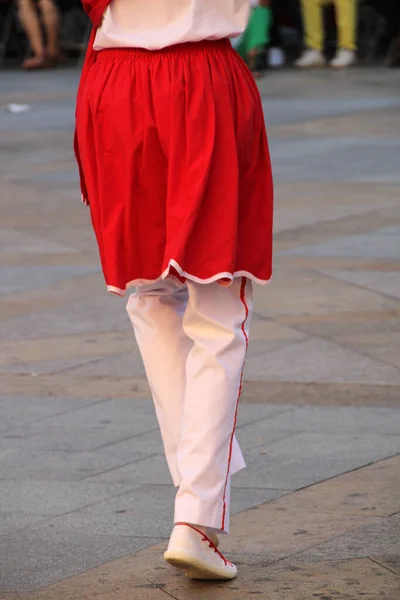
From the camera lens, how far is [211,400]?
314 cm

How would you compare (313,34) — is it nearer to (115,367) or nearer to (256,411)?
(115,367)

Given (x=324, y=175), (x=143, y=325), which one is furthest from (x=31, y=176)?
(x=143, y=325)

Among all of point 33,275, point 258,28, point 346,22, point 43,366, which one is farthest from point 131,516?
point 346,22

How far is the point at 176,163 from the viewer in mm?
3062

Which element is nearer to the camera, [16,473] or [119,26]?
[119,26]

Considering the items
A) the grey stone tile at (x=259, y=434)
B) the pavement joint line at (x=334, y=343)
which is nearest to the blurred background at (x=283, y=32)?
the pavement joint line at (x=334, y=343)

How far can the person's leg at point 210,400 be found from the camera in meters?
3.13

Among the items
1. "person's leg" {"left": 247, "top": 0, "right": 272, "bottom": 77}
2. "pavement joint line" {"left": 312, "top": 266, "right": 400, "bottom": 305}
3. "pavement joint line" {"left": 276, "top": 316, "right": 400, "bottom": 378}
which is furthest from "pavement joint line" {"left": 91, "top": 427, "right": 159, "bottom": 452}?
"person's leg" {"left": 247, "top": 0, "right": 272, "bottom": 77}

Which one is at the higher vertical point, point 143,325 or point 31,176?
point 143,325

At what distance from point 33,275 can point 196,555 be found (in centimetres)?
381

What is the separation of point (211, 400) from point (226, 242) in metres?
0.38

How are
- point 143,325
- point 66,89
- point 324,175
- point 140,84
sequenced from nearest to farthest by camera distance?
1. point 140,84
2. point 143,325
3. point 324,175
4. point 66,89

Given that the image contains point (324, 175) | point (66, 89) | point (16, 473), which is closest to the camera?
point (16, 473)

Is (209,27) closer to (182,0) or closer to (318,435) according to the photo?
(182,0)
